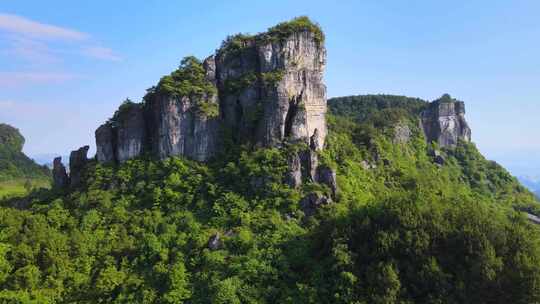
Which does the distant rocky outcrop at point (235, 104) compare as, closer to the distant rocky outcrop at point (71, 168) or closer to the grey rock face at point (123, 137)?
the grey rock face at point (123, 137)

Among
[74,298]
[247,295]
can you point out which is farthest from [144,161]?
[247,295]

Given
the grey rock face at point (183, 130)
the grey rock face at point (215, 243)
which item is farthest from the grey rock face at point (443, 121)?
the grey rock face at point (215, 243)

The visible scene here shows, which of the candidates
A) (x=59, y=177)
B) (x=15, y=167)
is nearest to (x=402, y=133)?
(x=59, y=177)

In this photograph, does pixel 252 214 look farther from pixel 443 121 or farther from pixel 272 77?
pixel 443 121

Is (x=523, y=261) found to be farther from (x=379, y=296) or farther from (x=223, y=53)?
(x=223, y=53)

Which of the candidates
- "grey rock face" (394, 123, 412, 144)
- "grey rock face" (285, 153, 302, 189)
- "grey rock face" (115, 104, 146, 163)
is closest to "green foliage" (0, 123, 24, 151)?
"grey rock face" (115, 104, 146, 163)

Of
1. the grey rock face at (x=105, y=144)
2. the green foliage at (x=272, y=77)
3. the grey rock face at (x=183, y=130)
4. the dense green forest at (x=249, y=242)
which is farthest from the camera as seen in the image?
the grey rock face at (x=105, y=144)
